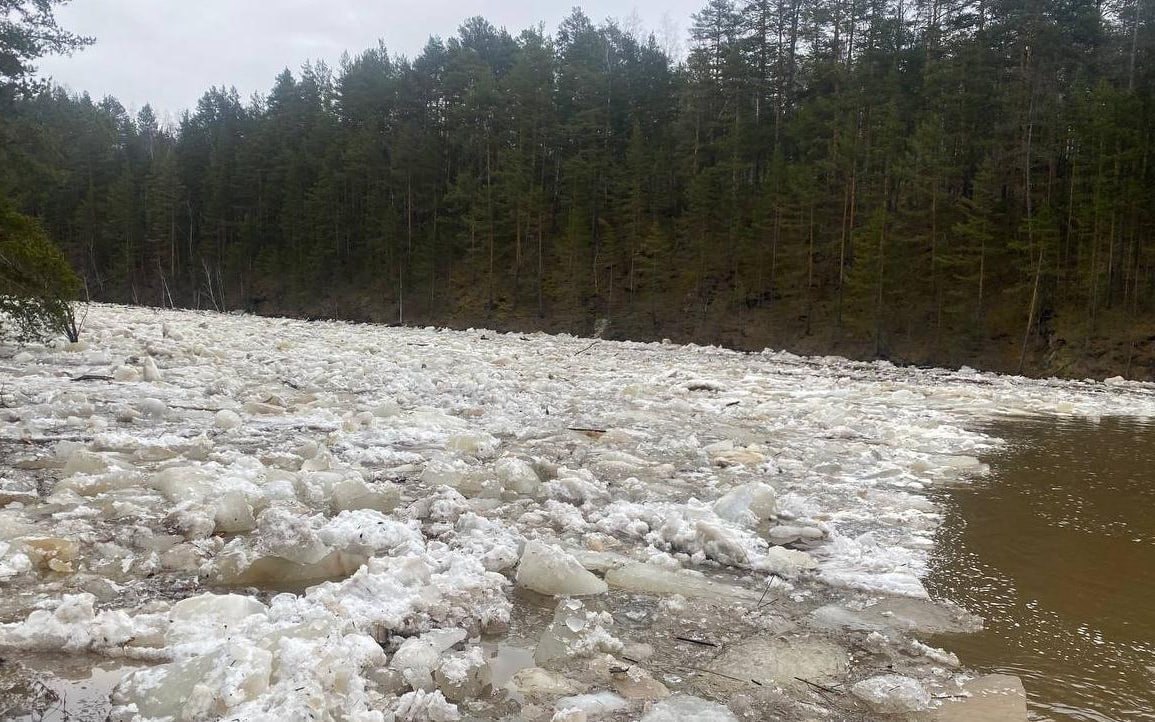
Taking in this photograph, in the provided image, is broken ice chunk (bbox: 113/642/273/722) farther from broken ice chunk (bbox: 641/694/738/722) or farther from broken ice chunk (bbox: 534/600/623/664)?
broken ice chunk (bbox: 641/694/738/722)

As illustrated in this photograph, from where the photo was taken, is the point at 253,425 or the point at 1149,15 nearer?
the point at 253,425

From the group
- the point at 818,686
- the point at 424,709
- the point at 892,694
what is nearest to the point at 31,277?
the point at 424,709

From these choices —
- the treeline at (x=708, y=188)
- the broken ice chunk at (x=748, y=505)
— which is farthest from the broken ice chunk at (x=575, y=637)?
the treeline at (x=708, y=188)

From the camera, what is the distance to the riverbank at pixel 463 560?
214 centimetres

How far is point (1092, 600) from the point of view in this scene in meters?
3.06

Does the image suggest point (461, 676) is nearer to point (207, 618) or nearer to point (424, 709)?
point (424, 709)

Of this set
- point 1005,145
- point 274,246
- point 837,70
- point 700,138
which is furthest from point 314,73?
point 1005,145

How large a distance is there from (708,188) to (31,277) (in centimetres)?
2765

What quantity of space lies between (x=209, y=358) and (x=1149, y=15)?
35.4m

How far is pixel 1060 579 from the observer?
331 cm

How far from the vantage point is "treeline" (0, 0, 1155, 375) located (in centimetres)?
2345

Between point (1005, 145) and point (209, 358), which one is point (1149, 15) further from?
point (209, 358)

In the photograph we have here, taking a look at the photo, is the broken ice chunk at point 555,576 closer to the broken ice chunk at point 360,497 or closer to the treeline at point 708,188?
the broken ice chunk at point 360,497

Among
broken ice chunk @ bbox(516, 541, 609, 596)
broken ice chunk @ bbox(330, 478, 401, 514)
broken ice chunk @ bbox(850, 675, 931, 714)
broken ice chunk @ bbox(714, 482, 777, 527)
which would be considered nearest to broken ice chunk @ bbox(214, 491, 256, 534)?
broken ice chunk @ bbox(330, 478, 401, 514)
